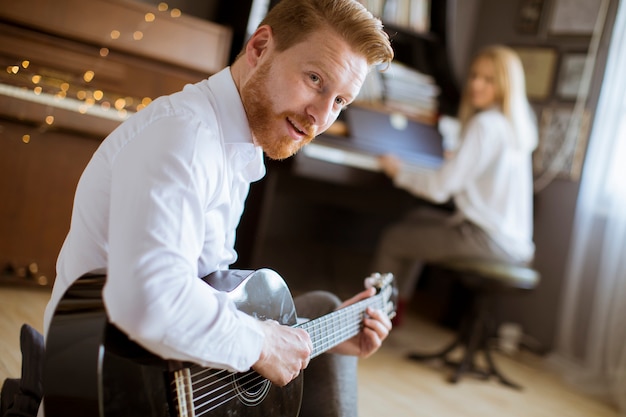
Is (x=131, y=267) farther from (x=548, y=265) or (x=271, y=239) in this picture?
(x=548, y=265)

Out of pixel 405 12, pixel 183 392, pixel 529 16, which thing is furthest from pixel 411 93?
pixel 183 392

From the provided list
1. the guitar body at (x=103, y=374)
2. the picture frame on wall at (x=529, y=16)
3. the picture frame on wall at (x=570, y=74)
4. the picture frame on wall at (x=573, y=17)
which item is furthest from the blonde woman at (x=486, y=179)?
the guitar body at (x=103, y=374)

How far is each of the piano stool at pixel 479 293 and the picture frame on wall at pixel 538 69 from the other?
4.43 ft

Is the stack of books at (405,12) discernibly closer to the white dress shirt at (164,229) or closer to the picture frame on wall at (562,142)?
the picture frame on wall at (562,142)

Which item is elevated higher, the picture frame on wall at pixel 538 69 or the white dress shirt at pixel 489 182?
the picture frame on wall at pixel 538 69

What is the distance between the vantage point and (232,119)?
3.79 feet

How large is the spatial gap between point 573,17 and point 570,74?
0.32 meters

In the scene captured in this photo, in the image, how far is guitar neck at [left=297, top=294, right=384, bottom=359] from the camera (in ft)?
4.24

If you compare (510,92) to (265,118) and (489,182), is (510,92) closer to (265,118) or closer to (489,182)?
(489,182)

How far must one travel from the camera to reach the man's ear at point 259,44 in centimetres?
115

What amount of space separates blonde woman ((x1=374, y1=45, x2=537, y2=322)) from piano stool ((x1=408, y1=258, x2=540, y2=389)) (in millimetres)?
65

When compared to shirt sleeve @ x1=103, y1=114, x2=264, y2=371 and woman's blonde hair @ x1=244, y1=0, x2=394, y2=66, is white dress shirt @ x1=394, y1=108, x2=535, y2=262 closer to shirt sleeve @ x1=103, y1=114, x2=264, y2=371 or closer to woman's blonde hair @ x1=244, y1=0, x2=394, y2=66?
woman's blonde hair @ x1=244, y1=0, x2=394, y2=66

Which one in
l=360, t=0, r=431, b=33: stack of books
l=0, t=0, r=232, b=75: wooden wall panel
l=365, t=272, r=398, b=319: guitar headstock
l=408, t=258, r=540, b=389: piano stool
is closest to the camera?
l=365, t=272, r=398, b=319: guitar headstock

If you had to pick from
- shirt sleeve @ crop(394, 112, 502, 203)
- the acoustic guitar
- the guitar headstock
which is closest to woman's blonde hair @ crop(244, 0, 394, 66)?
the acoustic guitar
